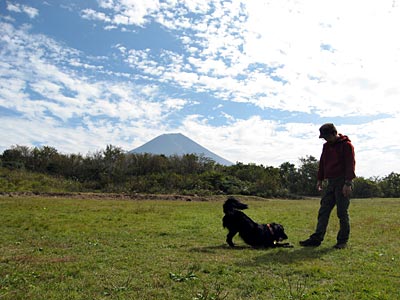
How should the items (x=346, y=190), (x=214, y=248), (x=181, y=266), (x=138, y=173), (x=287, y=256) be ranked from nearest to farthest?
(x=181, y=266) < (x=287, y=256) < (x=346, y=190) < (x=214, y=248) < (x=138, y=173)

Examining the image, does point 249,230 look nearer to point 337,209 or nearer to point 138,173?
point 337,209

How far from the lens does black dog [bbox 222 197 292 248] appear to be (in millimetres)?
7262

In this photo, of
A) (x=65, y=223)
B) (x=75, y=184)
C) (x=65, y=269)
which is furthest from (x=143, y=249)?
(x=75, y=184)

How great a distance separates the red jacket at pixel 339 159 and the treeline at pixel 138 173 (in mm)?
20649

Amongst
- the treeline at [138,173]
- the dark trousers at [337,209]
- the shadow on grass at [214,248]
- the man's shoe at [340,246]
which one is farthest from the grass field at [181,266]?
the treeline at [138,173]

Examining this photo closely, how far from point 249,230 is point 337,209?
1.84 metres

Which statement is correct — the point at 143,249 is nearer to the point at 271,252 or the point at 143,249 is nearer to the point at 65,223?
the point at 271,252

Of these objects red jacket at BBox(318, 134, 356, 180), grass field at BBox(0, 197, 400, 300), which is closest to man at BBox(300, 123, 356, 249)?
red jacket at BBox(318, 134, 356, 180)

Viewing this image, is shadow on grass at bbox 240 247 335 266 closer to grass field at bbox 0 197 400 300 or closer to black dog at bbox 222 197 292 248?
grass field at bbox 0 197 400 300

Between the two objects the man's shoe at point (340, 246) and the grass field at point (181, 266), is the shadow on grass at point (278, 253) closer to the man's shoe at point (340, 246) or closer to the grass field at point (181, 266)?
the grass field at point (181, 266)

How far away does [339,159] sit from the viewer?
7.12m

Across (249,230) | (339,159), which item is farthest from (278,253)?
(339,159)

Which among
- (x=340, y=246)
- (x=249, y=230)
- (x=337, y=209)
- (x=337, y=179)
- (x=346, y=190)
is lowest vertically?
(x=340, y=246)

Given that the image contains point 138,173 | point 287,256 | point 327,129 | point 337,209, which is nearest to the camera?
point 287,256
